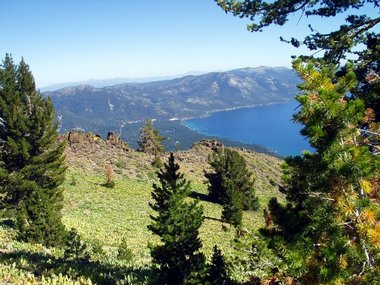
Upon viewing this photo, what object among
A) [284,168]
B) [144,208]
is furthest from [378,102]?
[144,208]

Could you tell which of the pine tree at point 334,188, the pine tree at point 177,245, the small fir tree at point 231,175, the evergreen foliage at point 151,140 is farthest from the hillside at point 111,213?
the evergreen foliage at point 151,140

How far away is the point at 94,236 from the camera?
29.2 metres

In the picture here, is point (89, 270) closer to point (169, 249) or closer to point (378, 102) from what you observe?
point (169, 249)

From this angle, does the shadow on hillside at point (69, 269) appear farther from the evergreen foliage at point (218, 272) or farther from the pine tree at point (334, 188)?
the pine tree at point (334, 188)

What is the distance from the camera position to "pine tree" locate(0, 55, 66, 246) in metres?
25.7

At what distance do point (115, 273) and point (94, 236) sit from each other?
13829 mm

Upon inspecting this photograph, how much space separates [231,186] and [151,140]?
37.6 m

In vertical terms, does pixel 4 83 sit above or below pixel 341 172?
above

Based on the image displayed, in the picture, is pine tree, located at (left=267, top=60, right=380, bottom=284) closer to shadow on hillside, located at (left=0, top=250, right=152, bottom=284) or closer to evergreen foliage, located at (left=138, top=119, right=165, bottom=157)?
shadow on hillside, located at (left=0, top=250, right=152, bottom=284)

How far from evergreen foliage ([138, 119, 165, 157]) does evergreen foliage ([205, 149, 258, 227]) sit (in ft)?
78.6

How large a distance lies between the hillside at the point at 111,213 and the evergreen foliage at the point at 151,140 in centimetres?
420

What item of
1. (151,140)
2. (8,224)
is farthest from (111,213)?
(151,140)

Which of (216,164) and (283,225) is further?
(216,164)

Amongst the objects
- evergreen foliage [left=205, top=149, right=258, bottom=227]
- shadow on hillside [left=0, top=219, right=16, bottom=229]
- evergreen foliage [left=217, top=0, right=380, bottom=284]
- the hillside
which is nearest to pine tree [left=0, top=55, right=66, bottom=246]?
shadow on hillside [left=0, top=219, right=16, bottom=229]
